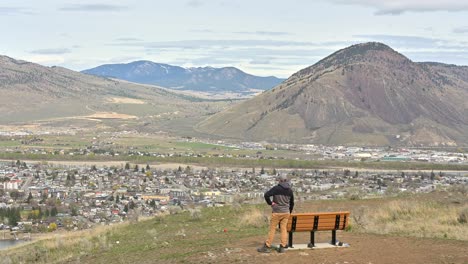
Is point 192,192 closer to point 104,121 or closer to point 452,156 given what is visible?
point 452,156

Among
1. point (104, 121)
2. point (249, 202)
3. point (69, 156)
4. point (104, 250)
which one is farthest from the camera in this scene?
point (104, 121)

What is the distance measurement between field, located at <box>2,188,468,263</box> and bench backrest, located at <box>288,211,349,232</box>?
2.15 ft

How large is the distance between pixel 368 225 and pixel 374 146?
4172 inches

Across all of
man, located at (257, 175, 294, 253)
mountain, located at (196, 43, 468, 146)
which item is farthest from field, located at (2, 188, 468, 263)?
mountain, located at (196, 43, 468, 146)

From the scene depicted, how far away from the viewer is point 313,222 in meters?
16.5

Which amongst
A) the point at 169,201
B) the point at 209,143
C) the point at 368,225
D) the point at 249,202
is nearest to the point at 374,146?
the point at 209,143

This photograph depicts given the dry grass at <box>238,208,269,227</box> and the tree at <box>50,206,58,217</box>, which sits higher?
the dry grass at <box>238,208,269,227</box>

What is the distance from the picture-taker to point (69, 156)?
97.6m

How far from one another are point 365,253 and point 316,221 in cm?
136

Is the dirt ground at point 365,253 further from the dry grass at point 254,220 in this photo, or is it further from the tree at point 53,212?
the tree at point 53,212

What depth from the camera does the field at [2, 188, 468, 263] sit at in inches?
627

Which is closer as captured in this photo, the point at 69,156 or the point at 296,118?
the point at 69,156

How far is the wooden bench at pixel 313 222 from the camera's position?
1638 centimetres

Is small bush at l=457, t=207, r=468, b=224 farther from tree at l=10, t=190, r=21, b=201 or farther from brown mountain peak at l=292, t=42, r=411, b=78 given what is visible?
brown mountain peak at l=292, t=42, r=411, b=78
